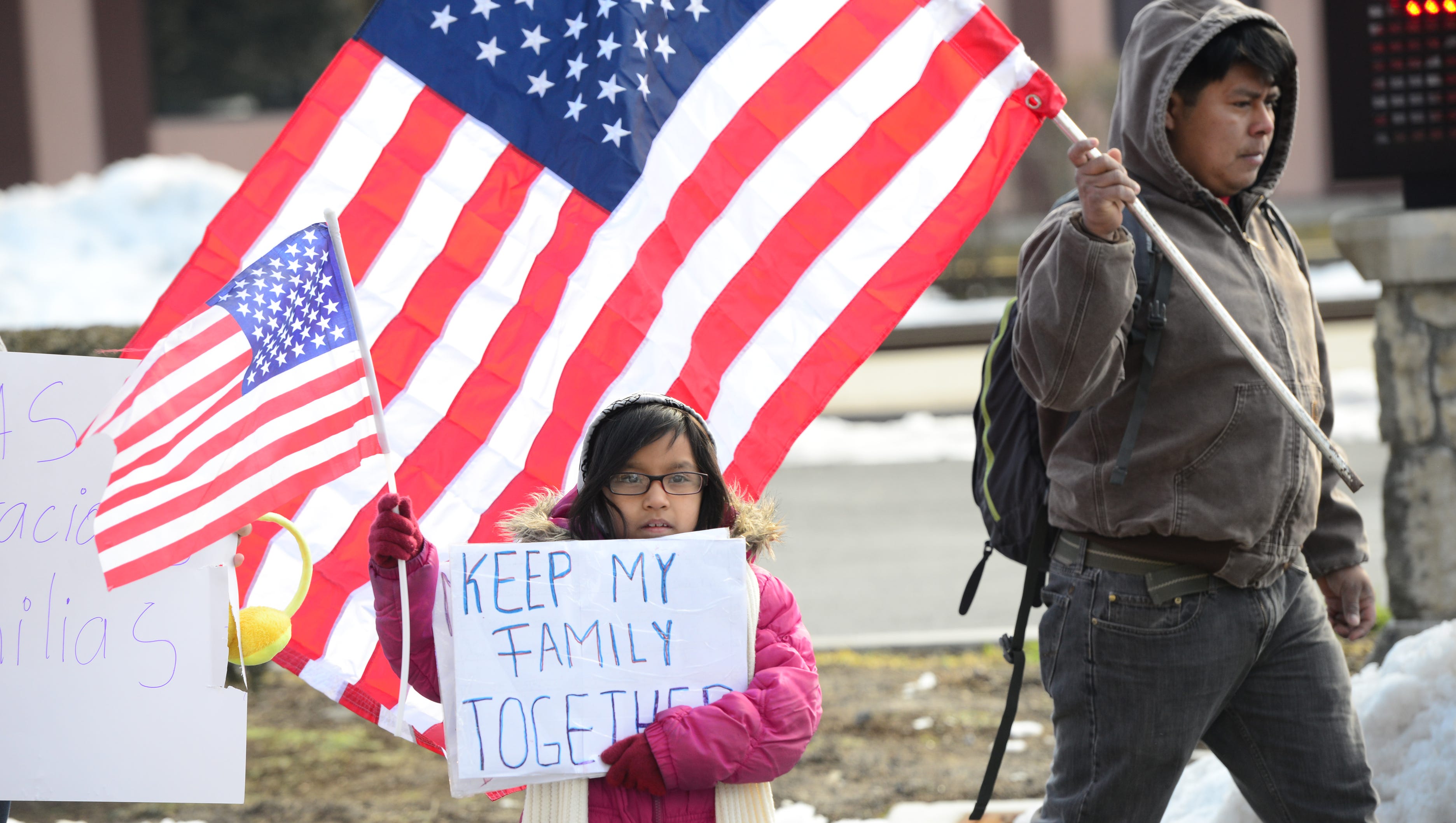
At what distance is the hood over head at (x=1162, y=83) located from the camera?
2.78m

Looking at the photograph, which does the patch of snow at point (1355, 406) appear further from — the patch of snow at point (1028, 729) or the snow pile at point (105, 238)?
the snow pile at point (105, 238)

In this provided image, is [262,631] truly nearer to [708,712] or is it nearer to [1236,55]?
[708,712]

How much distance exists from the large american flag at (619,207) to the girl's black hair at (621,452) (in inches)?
21.9

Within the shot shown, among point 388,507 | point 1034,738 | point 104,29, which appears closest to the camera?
point 388,507

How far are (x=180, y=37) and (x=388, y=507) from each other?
26472mm

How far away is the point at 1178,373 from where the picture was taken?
269cm

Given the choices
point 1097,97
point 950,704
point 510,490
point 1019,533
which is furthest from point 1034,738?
point 1097,97

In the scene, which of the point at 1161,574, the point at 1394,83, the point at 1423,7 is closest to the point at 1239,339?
the point at 1161,574

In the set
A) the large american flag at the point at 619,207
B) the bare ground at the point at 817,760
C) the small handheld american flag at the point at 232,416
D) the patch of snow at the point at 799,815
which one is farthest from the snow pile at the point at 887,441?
the small handheld american flag at the point at 232,416

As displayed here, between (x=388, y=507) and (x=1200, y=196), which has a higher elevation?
(x=1200, y=196)

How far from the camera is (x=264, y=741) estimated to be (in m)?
5.20

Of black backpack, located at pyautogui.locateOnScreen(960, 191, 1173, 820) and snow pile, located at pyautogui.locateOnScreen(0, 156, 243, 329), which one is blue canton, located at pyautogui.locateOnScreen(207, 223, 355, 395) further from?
snow pile, located at pyautogui.locateOnScreen(0, 156, 243, 329)

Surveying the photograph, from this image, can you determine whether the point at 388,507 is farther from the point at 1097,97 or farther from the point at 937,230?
the point at 1097,97

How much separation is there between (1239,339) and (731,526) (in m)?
0.93
